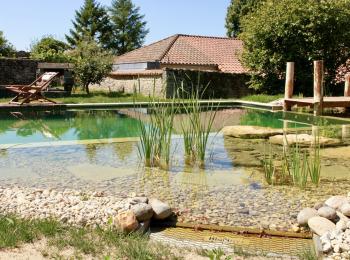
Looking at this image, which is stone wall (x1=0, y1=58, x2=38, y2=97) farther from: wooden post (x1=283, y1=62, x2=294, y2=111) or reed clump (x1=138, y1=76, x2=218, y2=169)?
reed clump (x1=138, y1=76, x2=218, y2=169)

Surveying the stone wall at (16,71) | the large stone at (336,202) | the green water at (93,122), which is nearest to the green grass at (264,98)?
the green water at (93,122)

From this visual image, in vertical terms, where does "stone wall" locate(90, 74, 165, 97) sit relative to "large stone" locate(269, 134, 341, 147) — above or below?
above

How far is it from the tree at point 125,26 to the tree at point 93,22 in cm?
140

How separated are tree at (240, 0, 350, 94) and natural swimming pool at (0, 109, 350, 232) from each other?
28.9ft

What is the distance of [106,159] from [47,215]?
2.70 metres

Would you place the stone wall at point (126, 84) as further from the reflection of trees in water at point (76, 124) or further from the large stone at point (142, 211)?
the large stone at point (142, 211)

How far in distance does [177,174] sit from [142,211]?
1903 mm

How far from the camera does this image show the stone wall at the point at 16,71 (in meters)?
17.8

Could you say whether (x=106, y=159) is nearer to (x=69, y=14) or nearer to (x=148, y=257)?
(x=148, y=257)

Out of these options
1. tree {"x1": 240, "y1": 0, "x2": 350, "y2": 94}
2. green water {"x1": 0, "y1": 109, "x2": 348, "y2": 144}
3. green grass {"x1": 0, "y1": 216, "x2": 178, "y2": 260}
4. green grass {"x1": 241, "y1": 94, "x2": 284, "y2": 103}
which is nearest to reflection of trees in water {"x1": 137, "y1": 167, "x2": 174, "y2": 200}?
green grass {"x1": 0, "y1": 216, "x2": 178, "y2": 260}

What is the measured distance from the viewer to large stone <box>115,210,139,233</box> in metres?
3.36

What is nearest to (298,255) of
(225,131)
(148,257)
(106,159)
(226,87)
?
(148,257)

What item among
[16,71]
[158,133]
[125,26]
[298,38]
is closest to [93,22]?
[125,26]

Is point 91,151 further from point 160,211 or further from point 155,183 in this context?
point 160,211
